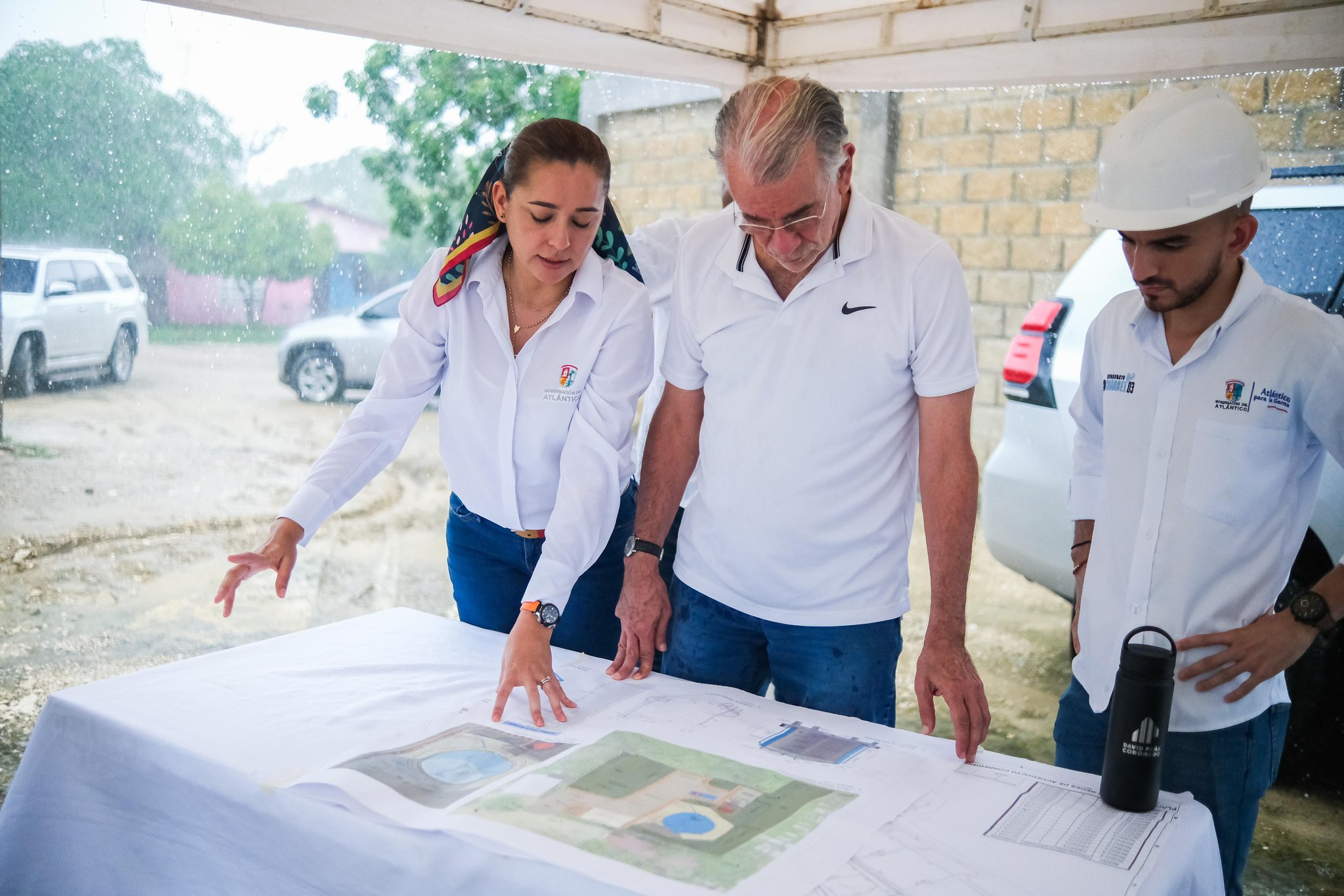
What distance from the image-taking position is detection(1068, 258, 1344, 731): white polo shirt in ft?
4.92

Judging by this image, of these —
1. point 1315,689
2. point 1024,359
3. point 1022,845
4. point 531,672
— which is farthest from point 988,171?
point 1022,845

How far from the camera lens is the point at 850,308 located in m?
1.68

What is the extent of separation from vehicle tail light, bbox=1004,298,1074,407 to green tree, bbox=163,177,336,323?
10.5 feet

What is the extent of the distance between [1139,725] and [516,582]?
1.18 metres

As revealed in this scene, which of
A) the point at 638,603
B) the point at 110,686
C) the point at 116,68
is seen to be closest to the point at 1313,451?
the point at 638,603

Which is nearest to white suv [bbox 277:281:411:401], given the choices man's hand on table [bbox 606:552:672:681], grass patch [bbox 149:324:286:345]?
grass patch [bbox 149:324:286:345]

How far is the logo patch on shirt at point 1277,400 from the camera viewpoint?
150 cm

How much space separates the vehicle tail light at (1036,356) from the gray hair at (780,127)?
5.75 ft

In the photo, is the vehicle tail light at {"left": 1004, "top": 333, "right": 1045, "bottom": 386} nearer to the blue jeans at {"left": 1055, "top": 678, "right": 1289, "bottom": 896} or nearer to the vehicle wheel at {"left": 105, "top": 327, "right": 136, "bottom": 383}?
the blue jeans at {"left": 1055, "top": 678, "right": 1289, "bottom": 896}

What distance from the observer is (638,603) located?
1815 millimetres

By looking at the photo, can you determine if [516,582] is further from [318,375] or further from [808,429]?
[318,375]

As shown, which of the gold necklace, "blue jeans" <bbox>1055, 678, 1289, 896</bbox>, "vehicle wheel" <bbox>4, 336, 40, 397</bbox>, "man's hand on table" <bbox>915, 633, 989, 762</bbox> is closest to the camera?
"man's hand on table" <bbox>915, 633, 989, 762</bbox>

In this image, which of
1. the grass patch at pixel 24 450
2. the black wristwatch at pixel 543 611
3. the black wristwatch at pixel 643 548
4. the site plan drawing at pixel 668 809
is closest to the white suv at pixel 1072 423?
the black wristwatch at pixel 643 548

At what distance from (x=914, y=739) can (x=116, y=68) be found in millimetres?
3534
